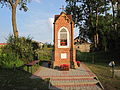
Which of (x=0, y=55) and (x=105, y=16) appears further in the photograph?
(x=105, y=16)

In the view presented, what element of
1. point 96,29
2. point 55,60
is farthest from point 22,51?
point 96,29

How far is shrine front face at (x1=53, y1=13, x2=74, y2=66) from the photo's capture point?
18672 millimetres

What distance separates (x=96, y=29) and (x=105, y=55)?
7.05 meters

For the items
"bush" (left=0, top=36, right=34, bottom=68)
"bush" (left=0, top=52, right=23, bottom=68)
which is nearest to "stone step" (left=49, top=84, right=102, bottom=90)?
"bush" (left=0, top=52, right=23, bottom=68)

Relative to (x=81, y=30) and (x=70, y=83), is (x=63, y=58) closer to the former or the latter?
(x=70, y=83)

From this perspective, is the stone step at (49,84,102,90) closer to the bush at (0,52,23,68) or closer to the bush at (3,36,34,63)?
the bush at (0,52,23,68)

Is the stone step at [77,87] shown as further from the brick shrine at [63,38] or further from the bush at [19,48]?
the bush at [19,48]

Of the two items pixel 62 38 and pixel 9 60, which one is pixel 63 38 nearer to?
pixel 62 38

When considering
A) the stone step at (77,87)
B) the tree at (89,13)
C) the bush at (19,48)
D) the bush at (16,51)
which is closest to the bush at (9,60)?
the bush at (16,51)

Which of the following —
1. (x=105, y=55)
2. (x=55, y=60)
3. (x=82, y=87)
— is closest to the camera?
(x=82, y=87)

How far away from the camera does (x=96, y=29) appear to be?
126 feet

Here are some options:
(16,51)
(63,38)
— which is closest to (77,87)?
(63,38)

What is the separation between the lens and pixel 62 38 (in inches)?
740

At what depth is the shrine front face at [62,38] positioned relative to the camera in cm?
1867
